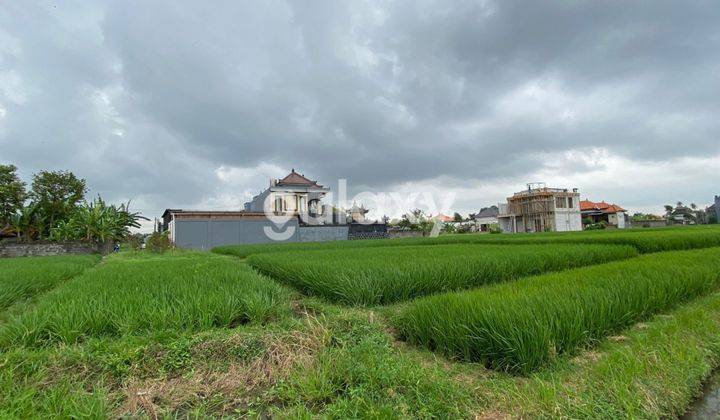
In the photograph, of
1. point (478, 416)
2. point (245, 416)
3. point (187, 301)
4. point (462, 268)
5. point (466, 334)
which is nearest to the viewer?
point (478, 416)

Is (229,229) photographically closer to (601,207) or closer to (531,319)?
(531,319)

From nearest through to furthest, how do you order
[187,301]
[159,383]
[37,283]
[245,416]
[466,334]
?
[245,416] → [159,383] → [466,334] → [187,301] → [37,283]

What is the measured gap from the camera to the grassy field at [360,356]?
6.17 feet

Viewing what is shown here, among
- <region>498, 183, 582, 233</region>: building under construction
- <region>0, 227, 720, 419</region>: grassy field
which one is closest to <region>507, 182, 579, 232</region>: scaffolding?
<region>498, 183, 582, 233</region>: building under construction

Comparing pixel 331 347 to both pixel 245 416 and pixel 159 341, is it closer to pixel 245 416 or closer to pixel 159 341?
pixel 245 416

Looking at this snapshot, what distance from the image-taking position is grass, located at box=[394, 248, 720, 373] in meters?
2.37

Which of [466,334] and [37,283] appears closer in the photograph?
[466,334]

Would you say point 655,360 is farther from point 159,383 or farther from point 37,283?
point 37,283

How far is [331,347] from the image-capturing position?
2.63 meters

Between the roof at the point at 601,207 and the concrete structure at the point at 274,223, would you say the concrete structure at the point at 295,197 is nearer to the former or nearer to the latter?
the concrete structure at the point at 274,223

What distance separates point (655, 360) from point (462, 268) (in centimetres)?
303

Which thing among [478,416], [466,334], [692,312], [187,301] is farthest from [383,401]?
[692,312]

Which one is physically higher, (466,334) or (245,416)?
(466,334)

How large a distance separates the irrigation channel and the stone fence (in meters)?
23.5
